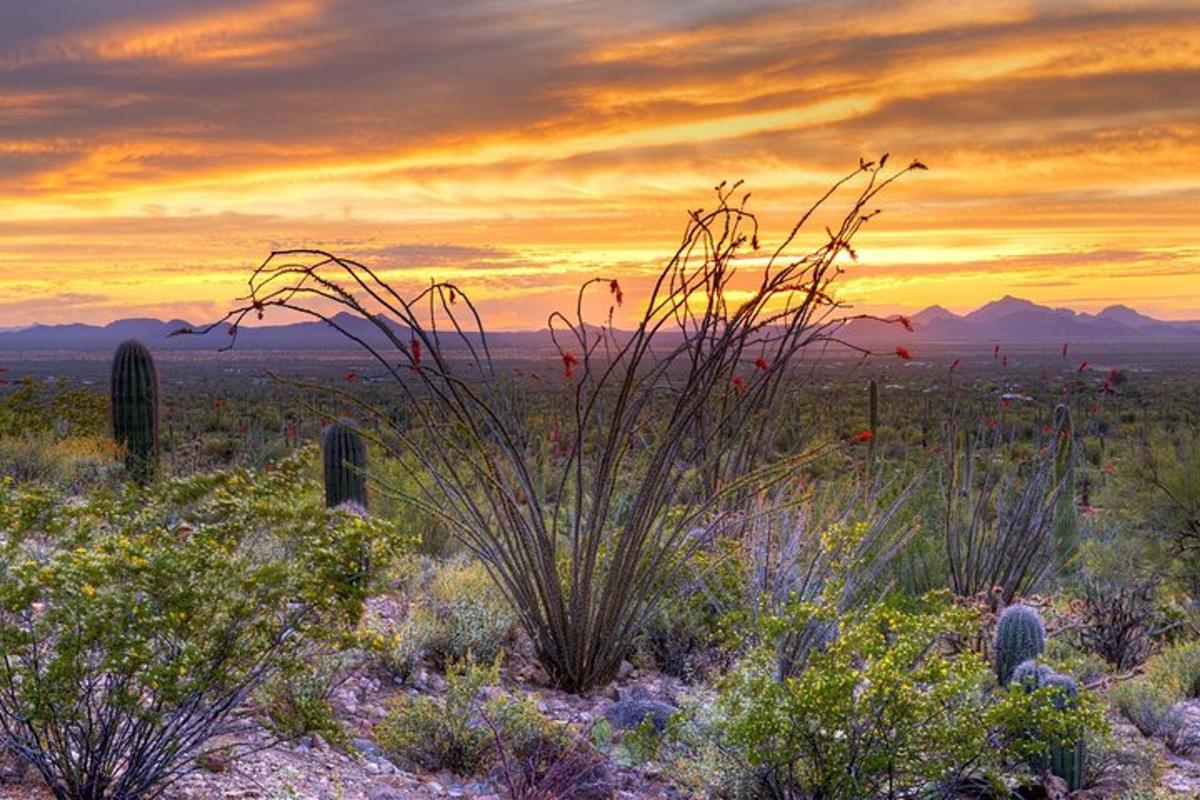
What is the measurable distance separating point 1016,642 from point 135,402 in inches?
502

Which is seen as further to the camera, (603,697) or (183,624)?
(603,697)

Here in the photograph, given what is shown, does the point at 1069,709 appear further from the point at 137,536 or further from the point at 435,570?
the point at 435,570

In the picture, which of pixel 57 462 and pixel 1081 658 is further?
pixel 57 462

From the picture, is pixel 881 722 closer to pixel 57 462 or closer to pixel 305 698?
pixel 305 698

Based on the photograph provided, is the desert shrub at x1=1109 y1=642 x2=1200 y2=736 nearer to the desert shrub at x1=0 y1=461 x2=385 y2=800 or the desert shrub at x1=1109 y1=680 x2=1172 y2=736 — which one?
the desert shrub at x1=1109 y1=680 x2=1172 y2=736

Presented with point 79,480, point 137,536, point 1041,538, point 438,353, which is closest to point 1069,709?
point 438,353

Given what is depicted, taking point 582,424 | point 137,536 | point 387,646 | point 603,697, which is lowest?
point 603,697

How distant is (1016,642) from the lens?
8000 millimetres

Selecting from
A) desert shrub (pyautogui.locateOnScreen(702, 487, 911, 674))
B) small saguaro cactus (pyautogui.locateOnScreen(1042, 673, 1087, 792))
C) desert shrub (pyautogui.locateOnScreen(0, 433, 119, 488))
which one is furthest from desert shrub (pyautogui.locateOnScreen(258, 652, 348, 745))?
desert shrub (pyautogui.locateOnScreen(0, 433, 119, 488))

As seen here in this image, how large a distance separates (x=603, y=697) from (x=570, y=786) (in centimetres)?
185

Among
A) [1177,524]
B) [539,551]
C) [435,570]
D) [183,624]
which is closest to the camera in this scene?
[183,624]

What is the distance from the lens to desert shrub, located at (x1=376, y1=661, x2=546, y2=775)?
6.81 meters

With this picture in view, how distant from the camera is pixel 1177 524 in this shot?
1487 centimetres

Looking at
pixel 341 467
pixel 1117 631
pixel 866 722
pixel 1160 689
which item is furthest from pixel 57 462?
pixel 866 722
